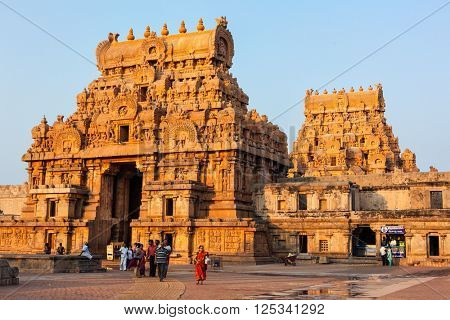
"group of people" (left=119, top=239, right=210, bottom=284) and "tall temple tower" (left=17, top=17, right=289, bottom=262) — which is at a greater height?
"tall temple tower" (left=17, top=17, right=289, bottom=262)

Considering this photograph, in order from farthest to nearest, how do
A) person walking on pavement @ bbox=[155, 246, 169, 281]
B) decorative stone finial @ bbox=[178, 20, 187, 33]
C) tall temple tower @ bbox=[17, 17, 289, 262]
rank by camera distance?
decorative stone finial @ bbox=[178, 20, 187, 33], tall temple tower @ bbox=[17, 17, 289, 262], person walking on pavement @ bbox=[155, 246, 169, 281]

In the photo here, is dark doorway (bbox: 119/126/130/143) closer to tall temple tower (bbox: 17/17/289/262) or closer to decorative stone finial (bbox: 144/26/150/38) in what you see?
tall temple tower (bbox: 17/17/289/262)

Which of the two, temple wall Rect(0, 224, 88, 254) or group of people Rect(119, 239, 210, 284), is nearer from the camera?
group of people Rect(119, 239, 210, 284)

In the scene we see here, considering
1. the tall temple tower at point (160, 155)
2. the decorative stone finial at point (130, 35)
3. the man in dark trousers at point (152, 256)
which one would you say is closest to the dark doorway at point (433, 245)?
the tall temple tower at point (160, 155)

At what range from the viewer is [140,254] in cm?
2669

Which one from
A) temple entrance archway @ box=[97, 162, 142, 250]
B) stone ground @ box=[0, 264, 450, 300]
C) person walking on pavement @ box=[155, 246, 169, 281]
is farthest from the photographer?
temple entrance archway @ box=[97, 162, 142, 250]

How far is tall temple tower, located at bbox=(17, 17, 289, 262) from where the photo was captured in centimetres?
4747

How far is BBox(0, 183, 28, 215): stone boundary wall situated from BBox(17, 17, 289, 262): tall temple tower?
12102mm

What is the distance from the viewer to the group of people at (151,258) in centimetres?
2388

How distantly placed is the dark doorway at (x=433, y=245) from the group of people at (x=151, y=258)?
2131cm

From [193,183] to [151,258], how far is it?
21.4m

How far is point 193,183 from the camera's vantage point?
47.8m

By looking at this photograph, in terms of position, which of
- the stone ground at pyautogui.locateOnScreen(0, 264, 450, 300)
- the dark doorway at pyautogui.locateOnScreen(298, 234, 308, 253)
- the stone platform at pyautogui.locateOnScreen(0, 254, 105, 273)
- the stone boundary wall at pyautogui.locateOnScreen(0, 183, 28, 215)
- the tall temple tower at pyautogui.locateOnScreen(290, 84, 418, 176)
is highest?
the tall temple tower at pyautogui.locateOnScreen(290, 84, 418, 176)

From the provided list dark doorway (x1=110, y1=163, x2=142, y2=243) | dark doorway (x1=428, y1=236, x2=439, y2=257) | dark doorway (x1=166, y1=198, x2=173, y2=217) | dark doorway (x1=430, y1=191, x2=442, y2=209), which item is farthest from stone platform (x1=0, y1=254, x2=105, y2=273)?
dark doorway (x1=430, y1=191, x2=442, y2=209)
